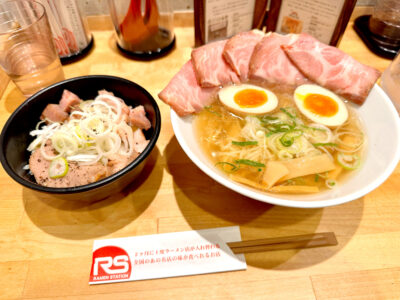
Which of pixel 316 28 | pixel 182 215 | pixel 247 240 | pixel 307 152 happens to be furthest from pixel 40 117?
pixel 316 28

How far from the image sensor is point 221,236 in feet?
3.59

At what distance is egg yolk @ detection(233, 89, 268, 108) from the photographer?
1350 millimetres

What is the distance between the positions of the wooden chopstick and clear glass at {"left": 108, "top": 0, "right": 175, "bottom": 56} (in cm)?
138

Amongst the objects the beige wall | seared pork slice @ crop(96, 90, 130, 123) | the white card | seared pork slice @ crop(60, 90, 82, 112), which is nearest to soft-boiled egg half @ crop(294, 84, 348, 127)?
the white card

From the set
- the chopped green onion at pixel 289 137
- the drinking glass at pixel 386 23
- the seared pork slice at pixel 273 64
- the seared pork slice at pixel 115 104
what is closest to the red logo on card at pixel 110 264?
the seared pork slice at pixel 115 104

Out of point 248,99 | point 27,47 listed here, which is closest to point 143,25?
point 27,47

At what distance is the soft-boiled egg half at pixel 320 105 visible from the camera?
130cm

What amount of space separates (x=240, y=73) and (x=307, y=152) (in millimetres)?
537

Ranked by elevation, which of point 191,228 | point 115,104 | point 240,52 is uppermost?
point 240,52

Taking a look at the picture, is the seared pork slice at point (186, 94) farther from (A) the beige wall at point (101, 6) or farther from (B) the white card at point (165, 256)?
(A) the beige wall at point (101, 6)

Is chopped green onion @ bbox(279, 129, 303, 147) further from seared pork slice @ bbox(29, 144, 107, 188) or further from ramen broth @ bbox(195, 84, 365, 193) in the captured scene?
seared pork slice @ bbox(29, 144, 107, 188)

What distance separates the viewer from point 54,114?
1258mm

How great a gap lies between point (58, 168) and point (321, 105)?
120 centimetres

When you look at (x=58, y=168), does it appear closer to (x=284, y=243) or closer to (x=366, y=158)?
(x=284, y=243)
